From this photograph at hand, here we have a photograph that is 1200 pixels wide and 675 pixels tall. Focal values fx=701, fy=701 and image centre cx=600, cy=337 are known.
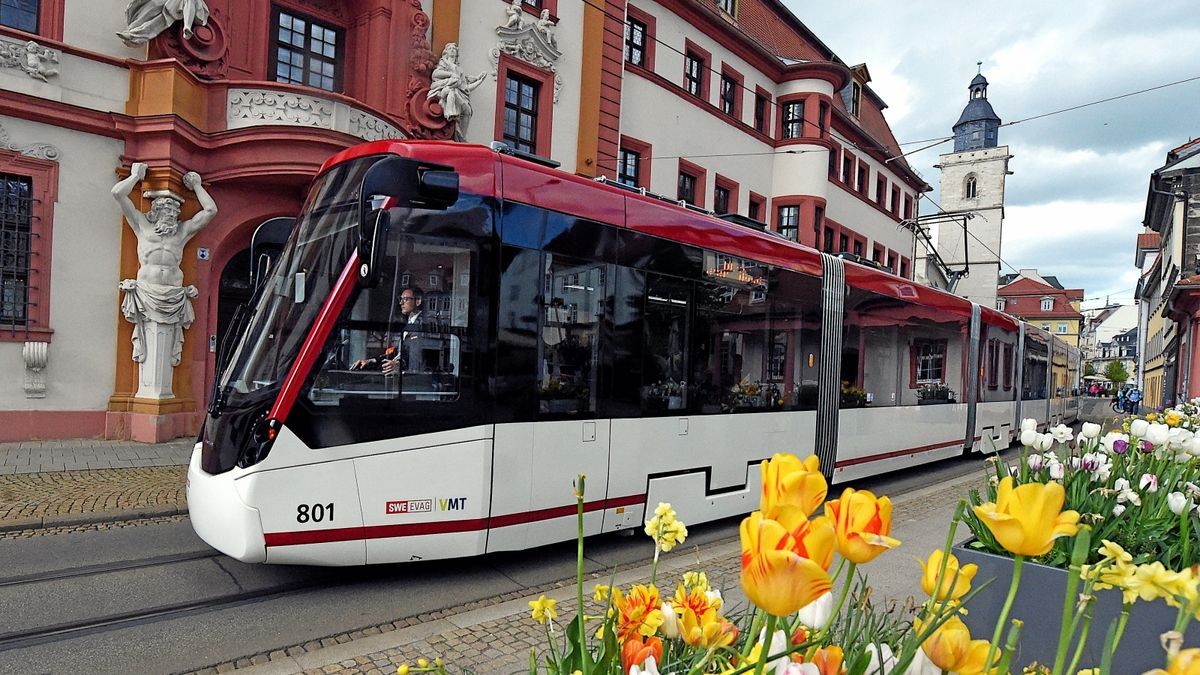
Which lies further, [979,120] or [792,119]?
[979,120]

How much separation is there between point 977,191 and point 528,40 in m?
57.9

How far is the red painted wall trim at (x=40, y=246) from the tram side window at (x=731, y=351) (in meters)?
10.0

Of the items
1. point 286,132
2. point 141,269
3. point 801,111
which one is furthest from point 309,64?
point 801,111

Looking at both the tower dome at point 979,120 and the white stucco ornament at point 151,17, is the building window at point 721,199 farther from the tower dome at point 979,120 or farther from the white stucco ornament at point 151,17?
the tower dome at point 979,120

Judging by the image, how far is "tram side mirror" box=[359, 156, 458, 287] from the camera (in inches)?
175

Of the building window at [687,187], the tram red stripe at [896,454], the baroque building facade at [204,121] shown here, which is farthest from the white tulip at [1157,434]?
the building window at [687,187]

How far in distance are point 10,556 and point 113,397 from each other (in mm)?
6434

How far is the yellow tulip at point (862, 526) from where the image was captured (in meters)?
0.89

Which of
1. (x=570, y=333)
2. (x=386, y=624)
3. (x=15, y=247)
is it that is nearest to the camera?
(x=386, y=624)

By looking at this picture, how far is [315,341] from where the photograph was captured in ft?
15.0

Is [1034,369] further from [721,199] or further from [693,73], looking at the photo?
[693,73]

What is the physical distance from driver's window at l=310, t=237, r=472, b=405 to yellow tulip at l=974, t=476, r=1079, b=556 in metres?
4.30

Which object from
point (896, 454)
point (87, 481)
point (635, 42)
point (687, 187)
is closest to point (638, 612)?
point (87, 481)

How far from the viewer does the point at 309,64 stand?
13406mm
